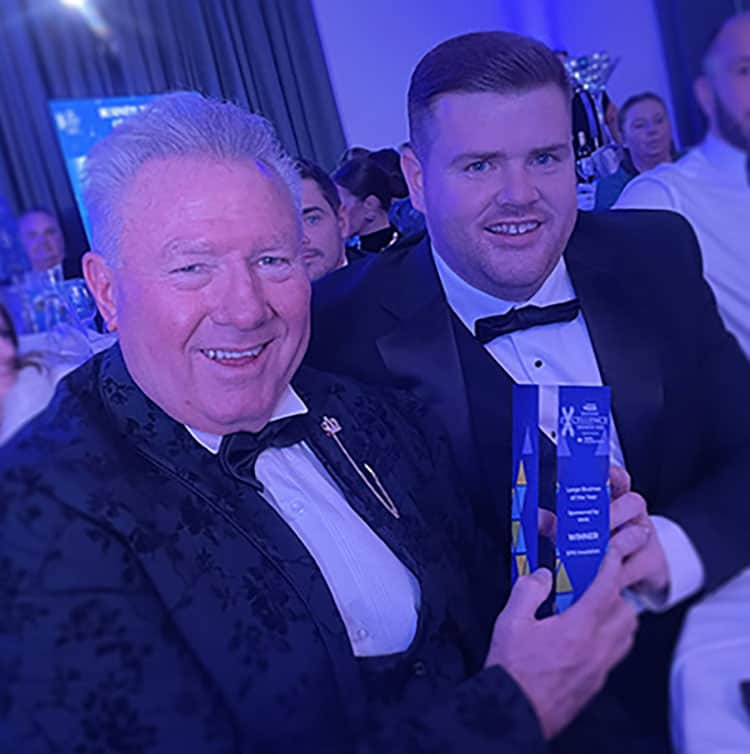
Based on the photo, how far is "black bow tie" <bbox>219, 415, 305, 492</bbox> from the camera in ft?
2.53

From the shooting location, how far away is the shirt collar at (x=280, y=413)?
31.1 inches

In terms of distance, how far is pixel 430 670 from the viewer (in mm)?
818

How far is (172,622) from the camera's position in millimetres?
683

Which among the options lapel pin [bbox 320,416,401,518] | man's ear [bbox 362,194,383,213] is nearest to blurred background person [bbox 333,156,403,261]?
man's ear [bbox 362,194,383,213]

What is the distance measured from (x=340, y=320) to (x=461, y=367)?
0.64 feet

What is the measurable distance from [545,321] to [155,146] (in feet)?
1.56

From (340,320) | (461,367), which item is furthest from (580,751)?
A: (340,320)

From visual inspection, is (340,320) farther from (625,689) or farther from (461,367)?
(625,689)

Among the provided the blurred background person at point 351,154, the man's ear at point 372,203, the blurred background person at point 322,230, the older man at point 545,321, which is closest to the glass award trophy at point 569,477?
the older man at point 545,321

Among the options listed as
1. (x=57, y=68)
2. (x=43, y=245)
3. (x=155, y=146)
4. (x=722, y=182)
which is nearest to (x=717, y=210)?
(x=722, y=182)

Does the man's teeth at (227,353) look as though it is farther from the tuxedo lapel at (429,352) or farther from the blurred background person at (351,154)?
the blurred background person at (351,154)

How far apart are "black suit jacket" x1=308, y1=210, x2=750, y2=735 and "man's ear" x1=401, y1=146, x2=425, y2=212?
0.26 ft

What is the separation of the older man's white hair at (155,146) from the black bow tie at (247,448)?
0.21 m

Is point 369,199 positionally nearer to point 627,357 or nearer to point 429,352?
point 429,352
